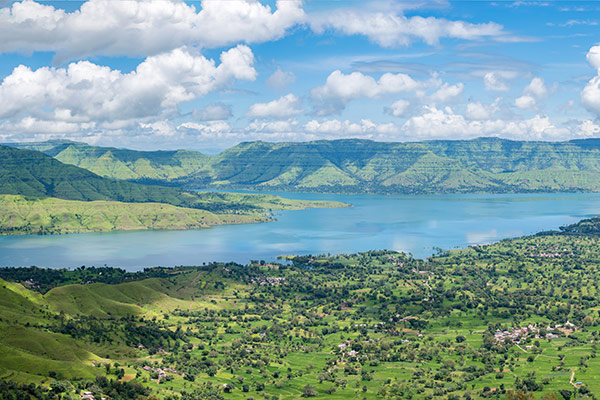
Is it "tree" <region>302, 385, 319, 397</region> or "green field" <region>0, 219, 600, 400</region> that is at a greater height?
"green field" <region>0, 219, 600, 400</region>

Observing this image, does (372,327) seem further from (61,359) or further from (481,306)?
(61,359)

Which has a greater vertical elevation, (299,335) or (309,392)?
(299,335)

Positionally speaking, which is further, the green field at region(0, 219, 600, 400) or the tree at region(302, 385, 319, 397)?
the tree at region(302, 385, 319, 397)

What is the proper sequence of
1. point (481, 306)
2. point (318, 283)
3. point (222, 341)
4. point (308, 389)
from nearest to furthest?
point (308, 389), point (222, 341), point (481, 306), point (318, 283)

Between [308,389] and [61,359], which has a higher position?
[61,359]

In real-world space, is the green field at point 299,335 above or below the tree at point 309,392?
above

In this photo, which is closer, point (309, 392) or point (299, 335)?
point (309, 392)

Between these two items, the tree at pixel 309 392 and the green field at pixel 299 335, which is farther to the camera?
the tree at pixel 309 392

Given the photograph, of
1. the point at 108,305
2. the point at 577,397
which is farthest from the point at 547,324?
the point at 108,305
